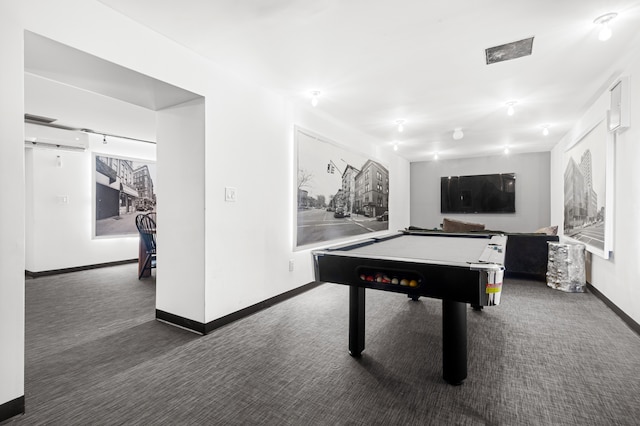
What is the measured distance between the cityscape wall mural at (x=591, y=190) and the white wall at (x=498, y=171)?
209 cm

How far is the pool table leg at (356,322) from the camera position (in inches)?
87.7

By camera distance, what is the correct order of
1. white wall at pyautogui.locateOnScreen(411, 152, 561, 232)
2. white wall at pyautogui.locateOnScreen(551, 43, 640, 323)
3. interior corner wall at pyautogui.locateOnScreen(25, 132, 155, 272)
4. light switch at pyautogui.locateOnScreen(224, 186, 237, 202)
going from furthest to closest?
white wall at pyautogui.locateOnScreen(411, 152, 561, 232) → interior corner wall at pyautogui.locateOnScreen(25, 132, 155, 272) → light switch at pyautogui.locateOnScreen(224, 186, 237, 202) → white wall at pyautogui.locateOnScreen(551, 43, 640, 323)

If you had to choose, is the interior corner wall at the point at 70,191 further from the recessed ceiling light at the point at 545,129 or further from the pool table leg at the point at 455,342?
the recessed ceiling light at the point at 545,129

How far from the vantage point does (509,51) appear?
2598 millimetres

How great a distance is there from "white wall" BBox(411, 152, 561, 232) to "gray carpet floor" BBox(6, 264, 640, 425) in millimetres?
4475

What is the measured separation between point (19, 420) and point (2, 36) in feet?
6.43

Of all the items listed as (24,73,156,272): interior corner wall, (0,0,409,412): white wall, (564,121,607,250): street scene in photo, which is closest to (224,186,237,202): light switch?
(0,0,409,412): white wall

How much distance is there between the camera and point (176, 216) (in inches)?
116

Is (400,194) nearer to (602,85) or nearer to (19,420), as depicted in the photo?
(602,85)

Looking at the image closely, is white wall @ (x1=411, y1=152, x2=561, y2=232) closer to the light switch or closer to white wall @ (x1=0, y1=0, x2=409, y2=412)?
white wall @ (x1=0, y1=0, x2=409, y2=412)

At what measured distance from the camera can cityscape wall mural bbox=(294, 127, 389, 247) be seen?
4.02 m

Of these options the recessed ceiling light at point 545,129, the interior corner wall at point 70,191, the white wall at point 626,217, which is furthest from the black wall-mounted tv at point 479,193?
the interior corner wall at point 70,191

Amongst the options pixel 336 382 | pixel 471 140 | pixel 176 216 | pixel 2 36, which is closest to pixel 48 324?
pixel 176 216

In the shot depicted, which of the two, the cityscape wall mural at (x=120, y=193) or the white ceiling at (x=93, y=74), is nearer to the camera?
the white ceiling at (x=93, y=74)
